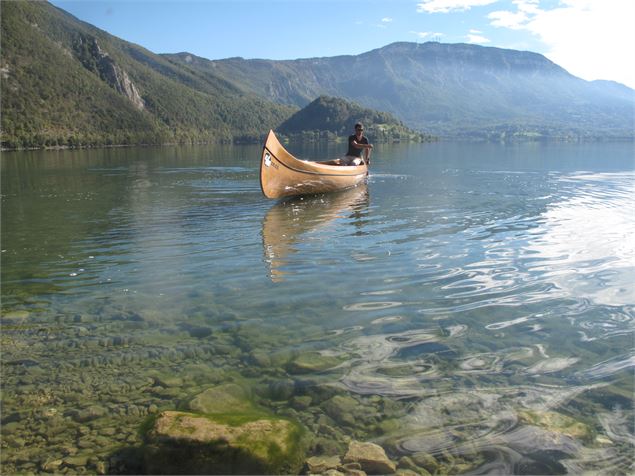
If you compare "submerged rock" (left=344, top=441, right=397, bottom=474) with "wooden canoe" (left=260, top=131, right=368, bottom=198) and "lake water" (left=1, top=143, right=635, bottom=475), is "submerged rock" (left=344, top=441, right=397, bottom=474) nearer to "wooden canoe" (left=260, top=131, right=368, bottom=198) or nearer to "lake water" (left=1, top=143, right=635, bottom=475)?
"lake water" (left=1, top=143, right=635, bottom=475)

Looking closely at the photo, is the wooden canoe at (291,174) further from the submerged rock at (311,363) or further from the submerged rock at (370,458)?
the submerged rock at (370,458)

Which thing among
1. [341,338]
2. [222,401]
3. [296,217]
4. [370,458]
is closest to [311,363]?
[341,338]

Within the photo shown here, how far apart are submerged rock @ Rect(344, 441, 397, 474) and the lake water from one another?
18cm

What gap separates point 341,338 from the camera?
7.19 meters

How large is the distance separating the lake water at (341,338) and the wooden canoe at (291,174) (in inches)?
211

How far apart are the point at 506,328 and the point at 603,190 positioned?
902 inches

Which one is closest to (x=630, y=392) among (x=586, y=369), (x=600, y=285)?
(x=586, y=369)

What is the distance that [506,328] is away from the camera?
7.51m

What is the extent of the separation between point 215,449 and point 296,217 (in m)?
13.4

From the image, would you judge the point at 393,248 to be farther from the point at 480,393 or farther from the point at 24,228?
the point at 24,228

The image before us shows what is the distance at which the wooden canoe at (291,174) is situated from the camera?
19.8 metres

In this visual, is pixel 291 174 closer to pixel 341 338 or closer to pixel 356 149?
pixel 356 149

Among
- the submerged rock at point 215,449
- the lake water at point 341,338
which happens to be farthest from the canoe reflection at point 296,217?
the submerged rock at point 215,449

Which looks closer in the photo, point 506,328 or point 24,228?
point 506,328
